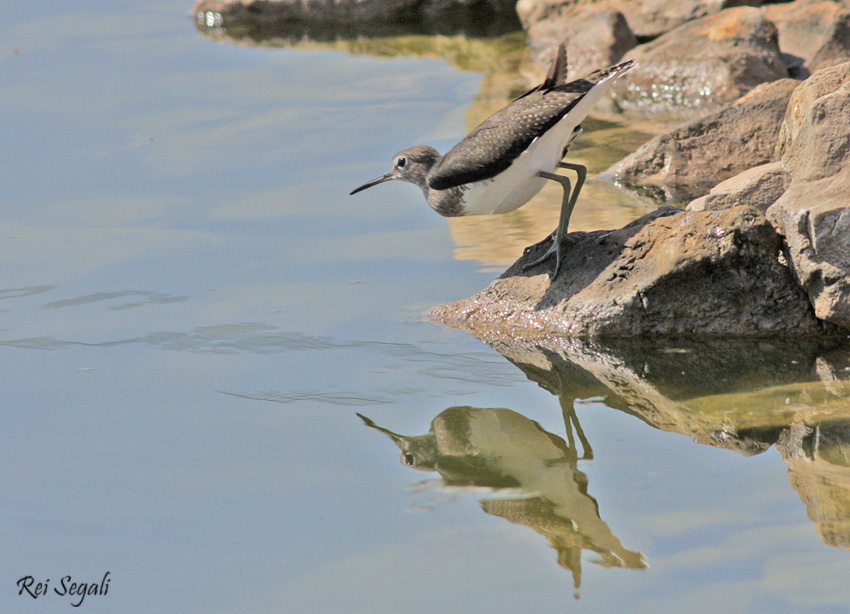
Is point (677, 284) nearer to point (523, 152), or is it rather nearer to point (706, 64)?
point (523, 152)

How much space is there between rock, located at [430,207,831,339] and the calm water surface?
181mm

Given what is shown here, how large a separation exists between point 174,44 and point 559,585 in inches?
487

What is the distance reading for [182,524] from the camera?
452cm

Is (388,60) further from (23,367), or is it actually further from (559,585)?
(559,585)

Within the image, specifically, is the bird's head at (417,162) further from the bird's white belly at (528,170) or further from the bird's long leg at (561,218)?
the bird's long leg at (561,218)

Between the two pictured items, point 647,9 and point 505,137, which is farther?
point 647,9

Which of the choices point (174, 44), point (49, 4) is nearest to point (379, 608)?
point (174, 44)

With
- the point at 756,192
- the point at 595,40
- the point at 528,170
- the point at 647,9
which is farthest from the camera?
the point at 647,9

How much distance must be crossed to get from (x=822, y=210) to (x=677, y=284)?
927 mm

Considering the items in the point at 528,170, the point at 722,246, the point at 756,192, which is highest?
the point at 528,170

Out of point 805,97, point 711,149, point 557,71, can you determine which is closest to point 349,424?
point 557,71

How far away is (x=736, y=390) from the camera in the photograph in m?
5.52

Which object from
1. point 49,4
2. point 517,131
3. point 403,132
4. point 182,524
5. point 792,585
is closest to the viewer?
point 792,585

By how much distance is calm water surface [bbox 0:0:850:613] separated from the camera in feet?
13.4
